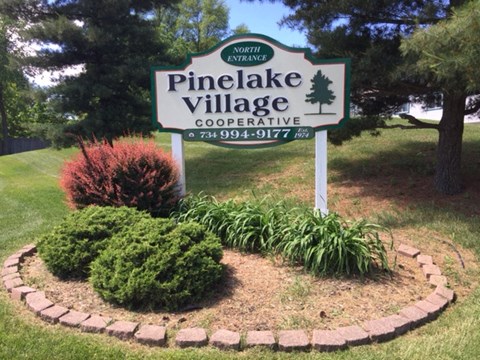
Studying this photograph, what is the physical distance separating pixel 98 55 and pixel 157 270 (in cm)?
904

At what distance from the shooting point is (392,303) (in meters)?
3.14

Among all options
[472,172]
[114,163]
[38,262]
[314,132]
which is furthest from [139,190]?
[472,172]

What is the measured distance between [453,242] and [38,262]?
4337 millimetres

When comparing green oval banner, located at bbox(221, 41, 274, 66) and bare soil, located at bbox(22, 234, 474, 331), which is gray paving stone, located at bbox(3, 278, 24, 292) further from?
green oval banner, located at bbox(221, 41, 274, 66)

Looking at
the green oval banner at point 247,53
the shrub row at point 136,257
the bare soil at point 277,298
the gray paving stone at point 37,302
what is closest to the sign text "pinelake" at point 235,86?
the green oval banner at point 247,53

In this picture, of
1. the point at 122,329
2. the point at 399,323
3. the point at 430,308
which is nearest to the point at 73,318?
the point at 122,329

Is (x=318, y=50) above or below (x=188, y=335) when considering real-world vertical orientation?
above

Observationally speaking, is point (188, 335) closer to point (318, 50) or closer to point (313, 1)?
point (318, 50)

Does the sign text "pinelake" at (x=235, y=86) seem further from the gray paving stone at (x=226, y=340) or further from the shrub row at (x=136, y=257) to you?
the gray paving stone at (x=226, y=340)

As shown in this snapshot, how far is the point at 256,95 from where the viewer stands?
192 inches

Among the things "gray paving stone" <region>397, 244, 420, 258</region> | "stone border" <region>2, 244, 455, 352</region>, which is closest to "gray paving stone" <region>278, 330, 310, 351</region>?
"stone border" <region>2, 244, 455, 352</region>

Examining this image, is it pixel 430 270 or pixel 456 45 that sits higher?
pixel 456 45

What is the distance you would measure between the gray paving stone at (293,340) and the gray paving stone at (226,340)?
0.28m

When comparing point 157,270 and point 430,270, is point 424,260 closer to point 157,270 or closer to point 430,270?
point 430,270
